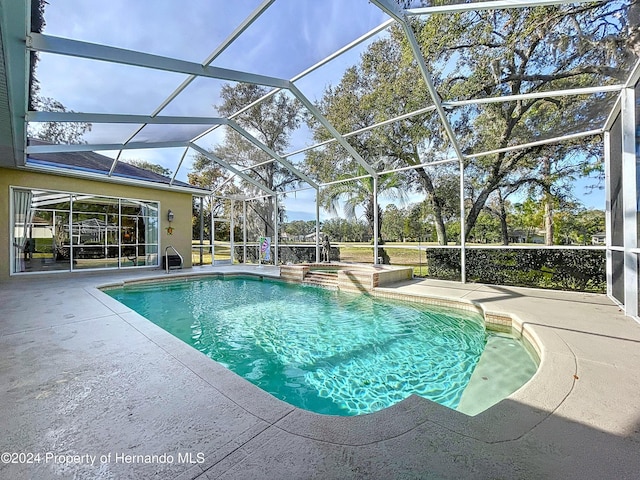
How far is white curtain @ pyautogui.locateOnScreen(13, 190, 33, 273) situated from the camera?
812 cm

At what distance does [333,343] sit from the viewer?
436 centimetres

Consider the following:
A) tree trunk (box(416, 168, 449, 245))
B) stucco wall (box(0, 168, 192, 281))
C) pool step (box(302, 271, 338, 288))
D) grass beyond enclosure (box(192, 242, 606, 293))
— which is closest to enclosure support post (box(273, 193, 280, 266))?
Answer: stucco wall (box(0, 168, 192, 281))

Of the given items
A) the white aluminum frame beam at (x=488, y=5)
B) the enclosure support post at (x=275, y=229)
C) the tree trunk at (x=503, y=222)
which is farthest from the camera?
the enclosure support post at (x=275, y=229)

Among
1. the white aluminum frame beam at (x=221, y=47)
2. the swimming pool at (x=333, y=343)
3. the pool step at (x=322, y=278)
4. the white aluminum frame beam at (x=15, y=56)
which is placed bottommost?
the swimming pool at (x=333, y=343)

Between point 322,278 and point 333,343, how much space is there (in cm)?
460

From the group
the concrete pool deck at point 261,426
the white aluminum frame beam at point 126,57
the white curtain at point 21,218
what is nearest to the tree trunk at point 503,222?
the concrete pool deck at point 261,426

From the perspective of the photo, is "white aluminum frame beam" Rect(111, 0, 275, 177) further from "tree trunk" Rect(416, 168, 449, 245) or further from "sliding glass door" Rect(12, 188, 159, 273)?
"tree trunk" Rect(416, 168, 449, 245)

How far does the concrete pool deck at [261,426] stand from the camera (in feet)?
4.79

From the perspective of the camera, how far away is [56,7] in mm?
3172

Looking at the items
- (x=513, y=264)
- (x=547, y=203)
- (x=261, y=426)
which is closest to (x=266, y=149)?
(x=513, y=264)

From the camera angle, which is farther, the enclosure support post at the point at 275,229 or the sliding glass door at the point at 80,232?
the enclosure support post at the point at 275,229

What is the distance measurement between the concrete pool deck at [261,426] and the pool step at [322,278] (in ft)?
18.8

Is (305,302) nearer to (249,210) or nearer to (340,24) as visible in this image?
(340,24)

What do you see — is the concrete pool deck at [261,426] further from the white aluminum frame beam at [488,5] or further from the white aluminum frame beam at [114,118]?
the white aluminum frame beam at [488,5]
